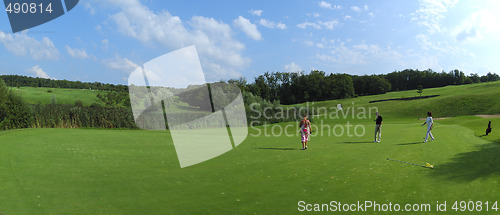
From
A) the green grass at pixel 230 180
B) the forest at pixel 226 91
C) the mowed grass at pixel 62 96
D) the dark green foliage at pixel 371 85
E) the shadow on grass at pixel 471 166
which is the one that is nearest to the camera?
the green grass at pixel 230 180

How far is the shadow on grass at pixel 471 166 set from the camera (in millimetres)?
11414

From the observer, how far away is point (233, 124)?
4884cm

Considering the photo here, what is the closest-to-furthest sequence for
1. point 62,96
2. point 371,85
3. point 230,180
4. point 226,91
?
point 230,180
point 226,91
point 62,96
point 371,85

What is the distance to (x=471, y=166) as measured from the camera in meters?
12.9

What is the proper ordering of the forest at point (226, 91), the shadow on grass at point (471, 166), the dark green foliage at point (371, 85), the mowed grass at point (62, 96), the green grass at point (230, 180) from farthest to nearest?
1. the dark green foliage at point (371, 85)
2. the mowed grass at point (62, 96)
3. the forest at point (226, 91)
4. the shadow on grass at point (471, 166)
5. the green grass at point (230, 180)

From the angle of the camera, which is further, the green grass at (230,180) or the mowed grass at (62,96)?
the mowed grass at (62,96)

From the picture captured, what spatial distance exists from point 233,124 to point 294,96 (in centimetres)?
8980

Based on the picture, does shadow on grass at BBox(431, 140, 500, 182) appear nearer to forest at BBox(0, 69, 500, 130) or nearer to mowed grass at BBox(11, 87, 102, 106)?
forest at BBox(0, 69, 500, 130)

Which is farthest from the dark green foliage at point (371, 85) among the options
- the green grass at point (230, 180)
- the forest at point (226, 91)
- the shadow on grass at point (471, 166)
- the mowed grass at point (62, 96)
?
the shadow on grass at point (471, 166)

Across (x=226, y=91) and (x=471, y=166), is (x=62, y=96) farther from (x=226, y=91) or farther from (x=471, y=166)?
(x=471, y=166)

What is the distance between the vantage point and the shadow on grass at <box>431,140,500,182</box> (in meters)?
11.4

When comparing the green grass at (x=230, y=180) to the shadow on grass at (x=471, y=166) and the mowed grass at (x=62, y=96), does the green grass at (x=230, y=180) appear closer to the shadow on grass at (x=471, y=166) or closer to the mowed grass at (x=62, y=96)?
the shadow on grass at (x=471, y=166)

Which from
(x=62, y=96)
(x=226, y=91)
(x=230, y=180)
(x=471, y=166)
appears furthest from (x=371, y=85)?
(x=230, y=180)

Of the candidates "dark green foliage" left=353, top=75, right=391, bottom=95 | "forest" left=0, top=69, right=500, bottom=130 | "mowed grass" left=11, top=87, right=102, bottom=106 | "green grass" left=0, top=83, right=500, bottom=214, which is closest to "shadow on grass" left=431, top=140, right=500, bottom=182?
"green grass" left=0, top=83, right=500, bottom=214
